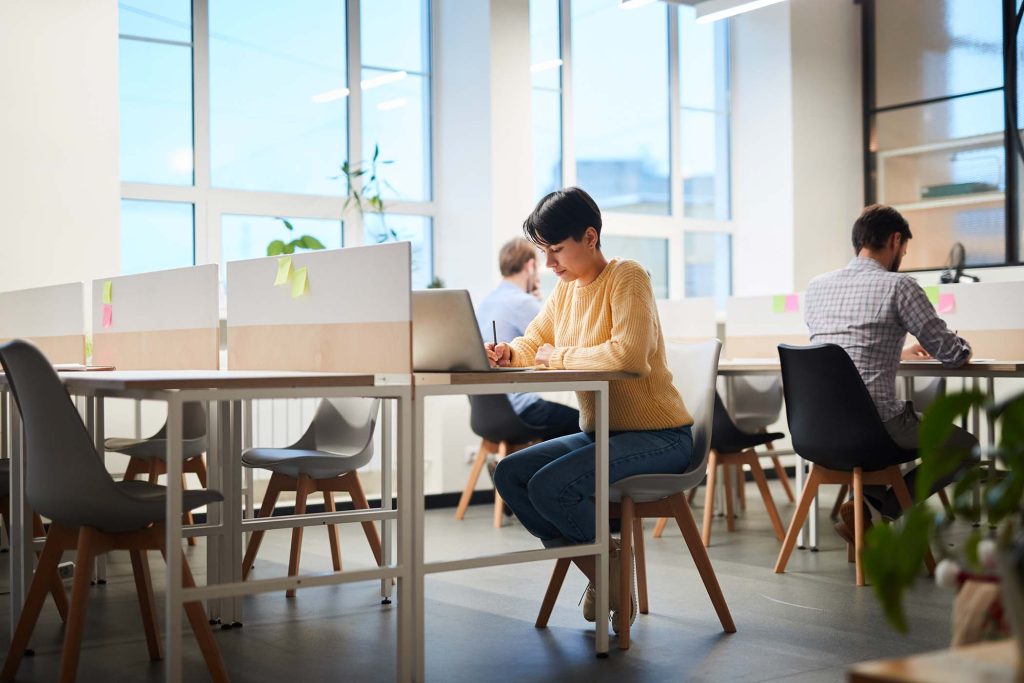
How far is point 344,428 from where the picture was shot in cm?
359

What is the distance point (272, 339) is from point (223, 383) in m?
0.78

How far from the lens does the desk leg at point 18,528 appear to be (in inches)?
106

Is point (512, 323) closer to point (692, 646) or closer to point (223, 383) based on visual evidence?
point (692, 646)

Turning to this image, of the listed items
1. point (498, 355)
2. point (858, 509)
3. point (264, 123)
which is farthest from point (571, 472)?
point (264, 123)

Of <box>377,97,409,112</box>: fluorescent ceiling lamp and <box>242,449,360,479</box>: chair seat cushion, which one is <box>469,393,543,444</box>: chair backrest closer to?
<box>242,449,360,479</box>: chair seat cushion

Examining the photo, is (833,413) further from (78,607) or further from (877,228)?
(78,607)

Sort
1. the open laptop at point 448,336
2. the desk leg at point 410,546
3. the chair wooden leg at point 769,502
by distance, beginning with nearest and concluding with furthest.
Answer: the desk leg at point 410,546, the open laptop at point 448,336, the chair wooden leg at point 769,502

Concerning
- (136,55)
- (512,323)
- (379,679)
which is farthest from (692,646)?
(136,55)

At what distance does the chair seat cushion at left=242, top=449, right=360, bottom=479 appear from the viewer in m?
3.24

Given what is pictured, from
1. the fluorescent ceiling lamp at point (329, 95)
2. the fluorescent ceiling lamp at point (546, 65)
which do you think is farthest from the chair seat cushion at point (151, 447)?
the fluorescent ceiling lamp at point (546, 65)

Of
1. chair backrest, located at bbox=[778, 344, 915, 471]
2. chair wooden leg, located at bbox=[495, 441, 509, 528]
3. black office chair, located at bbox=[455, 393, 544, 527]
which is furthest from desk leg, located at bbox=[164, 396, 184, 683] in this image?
chair wooden leg, located at bbox=[495, 441, 509, 528]

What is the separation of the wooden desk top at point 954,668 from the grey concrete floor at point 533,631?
4.68 ft

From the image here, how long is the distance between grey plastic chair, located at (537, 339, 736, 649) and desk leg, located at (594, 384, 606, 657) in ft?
0.25

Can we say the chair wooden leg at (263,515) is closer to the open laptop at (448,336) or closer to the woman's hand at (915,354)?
the open laptop at (448,336)
